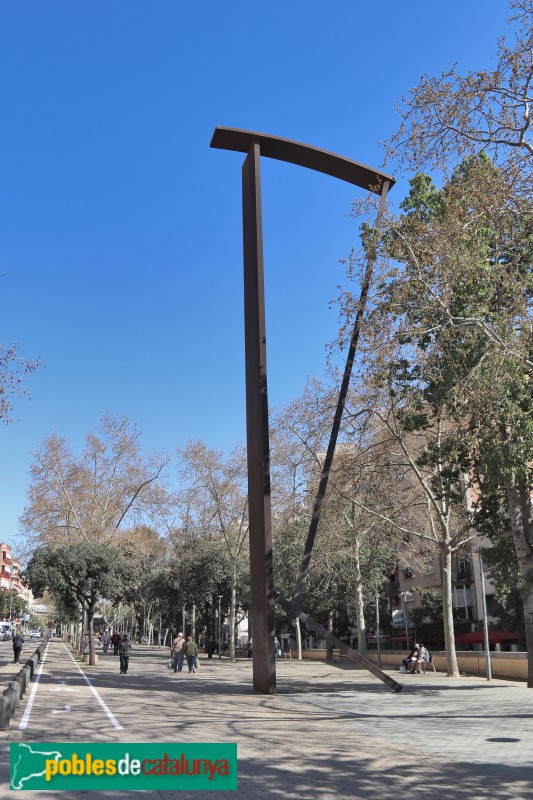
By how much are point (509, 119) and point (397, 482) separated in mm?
15581

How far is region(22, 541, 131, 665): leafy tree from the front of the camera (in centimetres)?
3166

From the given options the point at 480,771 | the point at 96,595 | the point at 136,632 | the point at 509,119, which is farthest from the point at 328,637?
the point at 136,632

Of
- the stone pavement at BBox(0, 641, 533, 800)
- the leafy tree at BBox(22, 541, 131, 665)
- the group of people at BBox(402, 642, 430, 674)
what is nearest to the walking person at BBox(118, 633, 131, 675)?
the stone pavement at BBox(0, 641, 533, 800)

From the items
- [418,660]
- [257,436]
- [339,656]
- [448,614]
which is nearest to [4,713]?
[257,436]

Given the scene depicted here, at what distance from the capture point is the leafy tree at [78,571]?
3166cm

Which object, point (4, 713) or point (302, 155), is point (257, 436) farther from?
point (4, 713)

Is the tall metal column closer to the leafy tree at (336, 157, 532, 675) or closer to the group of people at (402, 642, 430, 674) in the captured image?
the leafy tree at (336, 157, 532, 675)

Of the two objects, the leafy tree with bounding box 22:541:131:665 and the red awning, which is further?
the red awning

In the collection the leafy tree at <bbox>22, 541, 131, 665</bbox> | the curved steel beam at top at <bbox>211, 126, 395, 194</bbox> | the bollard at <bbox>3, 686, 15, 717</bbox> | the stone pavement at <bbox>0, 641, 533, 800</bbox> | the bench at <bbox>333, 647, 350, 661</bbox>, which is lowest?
the bench at <bbox>333, 647, 350, 661</bbox>

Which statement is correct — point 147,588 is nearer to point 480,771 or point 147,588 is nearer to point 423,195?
point 423,195

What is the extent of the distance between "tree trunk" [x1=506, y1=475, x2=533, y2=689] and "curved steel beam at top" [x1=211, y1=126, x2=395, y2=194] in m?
8.81

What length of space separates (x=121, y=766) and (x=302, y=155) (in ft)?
54.3

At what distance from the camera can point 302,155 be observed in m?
20.7

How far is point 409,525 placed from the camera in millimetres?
31594
